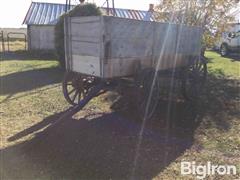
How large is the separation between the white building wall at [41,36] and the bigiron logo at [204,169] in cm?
Result: 1836

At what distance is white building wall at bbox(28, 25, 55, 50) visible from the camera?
21.7m

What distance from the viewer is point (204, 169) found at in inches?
175

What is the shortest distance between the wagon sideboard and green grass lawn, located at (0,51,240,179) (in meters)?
1.08

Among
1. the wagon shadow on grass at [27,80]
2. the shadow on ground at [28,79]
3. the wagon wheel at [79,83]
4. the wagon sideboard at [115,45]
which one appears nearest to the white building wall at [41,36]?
the shadow on ground at [28,79]

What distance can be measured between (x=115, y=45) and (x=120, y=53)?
22cm

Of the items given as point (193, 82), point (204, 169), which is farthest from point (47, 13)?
point (204, 169)

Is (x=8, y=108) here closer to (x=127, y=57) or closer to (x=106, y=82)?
(x=106, y=82)

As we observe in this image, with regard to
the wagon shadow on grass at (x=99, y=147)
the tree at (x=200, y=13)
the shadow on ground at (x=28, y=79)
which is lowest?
the shadow on ground at (x=28, y=79)

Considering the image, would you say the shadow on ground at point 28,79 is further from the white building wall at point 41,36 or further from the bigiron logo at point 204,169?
the white building wall at point 41,36

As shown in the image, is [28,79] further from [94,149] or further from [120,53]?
[94,149]

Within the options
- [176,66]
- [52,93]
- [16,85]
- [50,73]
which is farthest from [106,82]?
[50,73]

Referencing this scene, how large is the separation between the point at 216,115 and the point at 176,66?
4.96 feet

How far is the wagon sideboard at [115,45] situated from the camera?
5562mm

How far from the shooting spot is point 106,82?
20.4 ft
